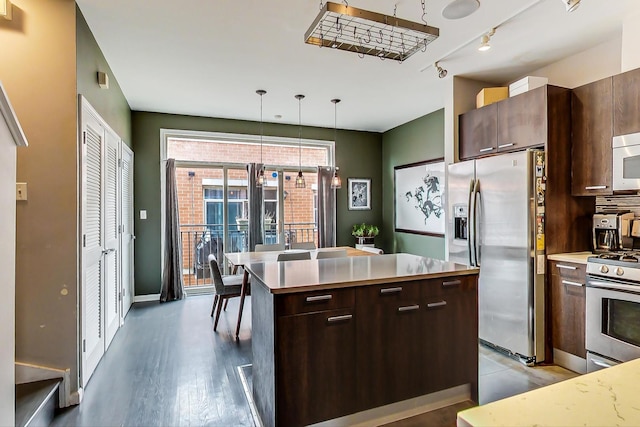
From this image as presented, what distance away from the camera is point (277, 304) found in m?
1.81

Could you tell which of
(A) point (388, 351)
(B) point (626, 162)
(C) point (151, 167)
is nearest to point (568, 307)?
(B) point (626, 162)

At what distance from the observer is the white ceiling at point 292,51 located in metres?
2.46

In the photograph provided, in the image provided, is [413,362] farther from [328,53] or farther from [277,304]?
[328,53]

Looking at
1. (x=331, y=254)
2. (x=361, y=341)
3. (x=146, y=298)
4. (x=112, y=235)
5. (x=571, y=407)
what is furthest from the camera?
(x=146, y=298)

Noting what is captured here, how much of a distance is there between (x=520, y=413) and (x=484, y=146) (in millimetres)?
3202

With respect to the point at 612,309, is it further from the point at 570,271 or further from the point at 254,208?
the point at 254,208

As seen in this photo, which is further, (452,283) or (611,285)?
(611,285)

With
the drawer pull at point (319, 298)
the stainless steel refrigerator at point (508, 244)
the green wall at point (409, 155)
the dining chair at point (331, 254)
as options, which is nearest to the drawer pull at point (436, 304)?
the drawer pull at point (319, 298)

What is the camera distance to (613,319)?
95.8 inches

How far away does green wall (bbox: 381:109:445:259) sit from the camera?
503cm

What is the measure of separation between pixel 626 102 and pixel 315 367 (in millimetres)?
2898

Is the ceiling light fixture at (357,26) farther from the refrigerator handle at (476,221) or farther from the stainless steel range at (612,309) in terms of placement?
the stainless steel range at (612,309)

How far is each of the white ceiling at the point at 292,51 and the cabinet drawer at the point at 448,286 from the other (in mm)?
1883

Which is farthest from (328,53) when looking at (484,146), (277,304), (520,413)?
(520,413)
